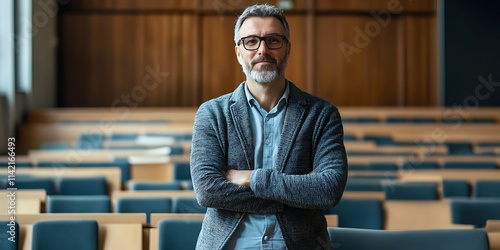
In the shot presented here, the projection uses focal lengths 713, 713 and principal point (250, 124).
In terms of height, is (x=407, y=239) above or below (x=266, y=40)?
below

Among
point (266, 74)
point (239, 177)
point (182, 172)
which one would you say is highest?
point (266, 74)

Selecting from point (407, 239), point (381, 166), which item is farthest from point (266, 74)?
point (381, 166)

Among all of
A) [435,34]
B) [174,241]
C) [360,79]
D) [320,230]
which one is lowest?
[174,241]

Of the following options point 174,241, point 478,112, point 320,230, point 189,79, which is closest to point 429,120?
point 478,112

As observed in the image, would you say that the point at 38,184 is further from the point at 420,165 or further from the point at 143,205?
the point at 420,165

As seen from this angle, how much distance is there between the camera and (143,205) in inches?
149

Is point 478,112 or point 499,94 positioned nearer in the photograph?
point 478,112

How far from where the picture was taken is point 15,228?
301 centimetres

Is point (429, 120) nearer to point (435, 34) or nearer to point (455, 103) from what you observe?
point (455, 103)

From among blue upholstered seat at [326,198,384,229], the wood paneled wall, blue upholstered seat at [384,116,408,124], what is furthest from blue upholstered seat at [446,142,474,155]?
blue upholstered seat at [326,198,384,229]

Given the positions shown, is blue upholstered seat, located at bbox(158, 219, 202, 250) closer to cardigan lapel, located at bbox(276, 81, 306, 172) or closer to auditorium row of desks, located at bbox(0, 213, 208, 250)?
auditorium row of desks, located at bbox(0, 213, 208, 250)

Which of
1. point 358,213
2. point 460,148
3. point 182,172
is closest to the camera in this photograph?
point 358,213

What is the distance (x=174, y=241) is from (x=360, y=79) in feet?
31.1

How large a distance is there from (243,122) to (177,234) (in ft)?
3.18
